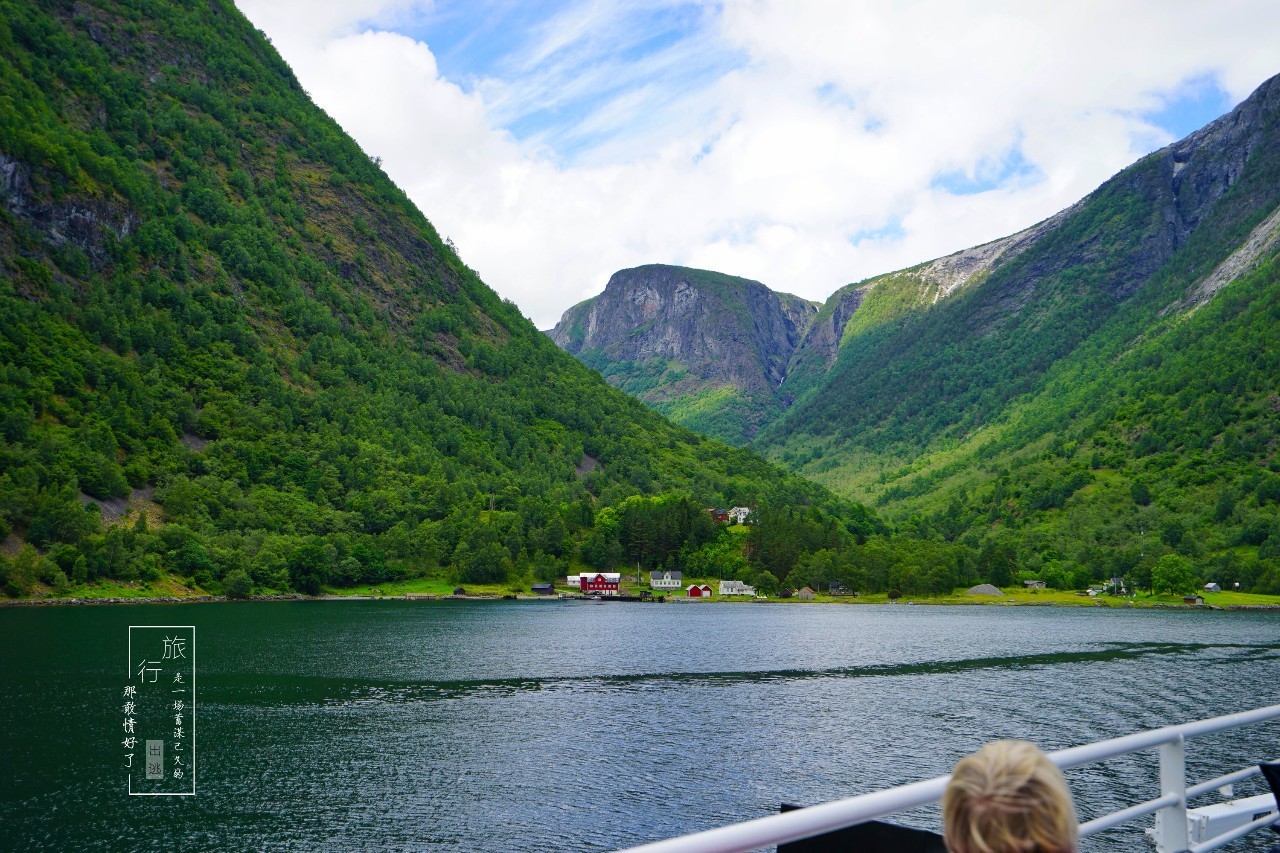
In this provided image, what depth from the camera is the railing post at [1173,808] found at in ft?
24.7

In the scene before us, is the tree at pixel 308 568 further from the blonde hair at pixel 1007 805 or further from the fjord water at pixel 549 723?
the blonde hair at pixel 1007 805

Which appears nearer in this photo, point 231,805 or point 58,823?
point 58,823

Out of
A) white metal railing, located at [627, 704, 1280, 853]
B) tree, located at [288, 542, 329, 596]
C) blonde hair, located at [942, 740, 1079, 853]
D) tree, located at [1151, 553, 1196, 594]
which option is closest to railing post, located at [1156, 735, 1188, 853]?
white metal railing, located at [627, 704, 1280, 853]

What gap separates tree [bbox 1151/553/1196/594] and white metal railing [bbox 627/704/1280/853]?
208840 mm

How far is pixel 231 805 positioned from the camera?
1561 inches

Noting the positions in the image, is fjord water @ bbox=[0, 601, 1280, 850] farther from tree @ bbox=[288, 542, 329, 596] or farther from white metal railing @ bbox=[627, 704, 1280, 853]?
tree @ bbox=[288, 542, 329, 596]

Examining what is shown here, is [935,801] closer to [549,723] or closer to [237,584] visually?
[549,723]

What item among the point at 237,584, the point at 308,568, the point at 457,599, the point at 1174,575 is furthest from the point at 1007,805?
the point at 1174,575

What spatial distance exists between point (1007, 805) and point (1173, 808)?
192 inches

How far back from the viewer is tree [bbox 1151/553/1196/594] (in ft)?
627

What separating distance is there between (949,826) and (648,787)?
42.5m

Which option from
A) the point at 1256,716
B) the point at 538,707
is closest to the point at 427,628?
the point at 538,707

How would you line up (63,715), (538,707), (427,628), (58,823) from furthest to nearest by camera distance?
(427,628), (538,707), (63,715), (58,823)

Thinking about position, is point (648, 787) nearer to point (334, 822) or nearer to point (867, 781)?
point (867, 781)
